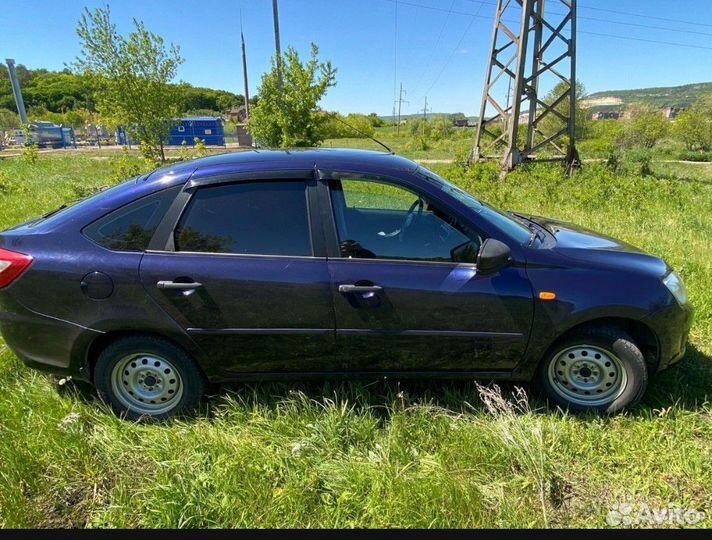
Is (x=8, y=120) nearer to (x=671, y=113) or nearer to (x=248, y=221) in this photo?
(x=248, y=221)

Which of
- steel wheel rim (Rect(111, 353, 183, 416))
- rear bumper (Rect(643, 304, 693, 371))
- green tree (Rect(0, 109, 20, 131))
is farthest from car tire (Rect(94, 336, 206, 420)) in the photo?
green tree (Rect(0, 109, 20, 131))

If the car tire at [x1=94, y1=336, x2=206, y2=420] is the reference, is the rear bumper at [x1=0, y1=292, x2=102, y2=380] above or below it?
above

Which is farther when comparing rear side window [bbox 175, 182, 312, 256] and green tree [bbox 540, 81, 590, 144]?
green tree [bbox 540, 81, 590, 144]

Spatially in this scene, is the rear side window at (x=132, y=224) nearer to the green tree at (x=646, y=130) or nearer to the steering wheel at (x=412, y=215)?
the steering wheel at (x=412, y=215)

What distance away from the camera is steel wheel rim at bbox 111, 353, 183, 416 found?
2654mm

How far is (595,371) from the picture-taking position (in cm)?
→ 271

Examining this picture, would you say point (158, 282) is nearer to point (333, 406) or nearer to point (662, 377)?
point (333, 406)

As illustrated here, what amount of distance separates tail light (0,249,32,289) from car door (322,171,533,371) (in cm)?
183

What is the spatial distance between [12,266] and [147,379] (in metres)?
1.03

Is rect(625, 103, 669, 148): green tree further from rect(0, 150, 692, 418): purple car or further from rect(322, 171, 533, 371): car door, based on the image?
rect(322, 171, 533, 371): car door

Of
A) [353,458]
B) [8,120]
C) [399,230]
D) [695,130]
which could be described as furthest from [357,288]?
[8,120]

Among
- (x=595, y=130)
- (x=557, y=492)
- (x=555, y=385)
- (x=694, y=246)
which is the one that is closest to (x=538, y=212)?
(x=694, y=246)

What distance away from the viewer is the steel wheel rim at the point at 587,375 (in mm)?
2670

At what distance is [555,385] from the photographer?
108 inches
